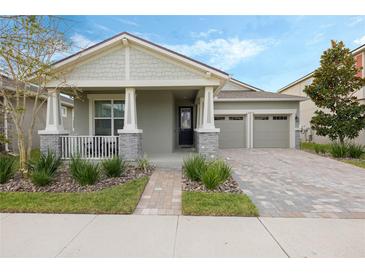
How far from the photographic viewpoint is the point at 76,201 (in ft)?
15.9

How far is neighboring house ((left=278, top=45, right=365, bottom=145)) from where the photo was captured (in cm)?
1491

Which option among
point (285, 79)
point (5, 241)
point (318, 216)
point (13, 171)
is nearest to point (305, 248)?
point (318, 216)

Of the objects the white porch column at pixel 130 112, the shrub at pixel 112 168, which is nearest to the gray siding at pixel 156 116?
the white porch column at pixel 130 112

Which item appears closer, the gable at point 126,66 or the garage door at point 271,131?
the gable at point 126,66

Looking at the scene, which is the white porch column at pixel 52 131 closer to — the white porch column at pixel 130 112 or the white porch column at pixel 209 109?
the white porch column at pixel 130 112

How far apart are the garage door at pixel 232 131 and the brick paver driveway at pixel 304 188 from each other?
20.6 ft

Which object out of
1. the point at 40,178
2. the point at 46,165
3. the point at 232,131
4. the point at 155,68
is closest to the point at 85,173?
the point at 40,178

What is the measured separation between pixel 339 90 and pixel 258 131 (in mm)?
5228

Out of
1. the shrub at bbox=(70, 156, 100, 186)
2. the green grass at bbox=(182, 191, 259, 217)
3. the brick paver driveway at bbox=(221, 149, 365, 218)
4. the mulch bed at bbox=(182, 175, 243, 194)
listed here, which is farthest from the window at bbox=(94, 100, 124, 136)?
the green grass at bbox=(182, 191, 259, 217)

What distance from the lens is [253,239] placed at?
335 centimetres

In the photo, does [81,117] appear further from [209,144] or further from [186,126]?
[186,126]

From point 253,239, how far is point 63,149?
26.7 feet

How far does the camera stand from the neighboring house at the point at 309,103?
14.9 m

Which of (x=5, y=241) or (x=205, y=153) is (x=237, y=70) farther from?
(x=5, y=241)
